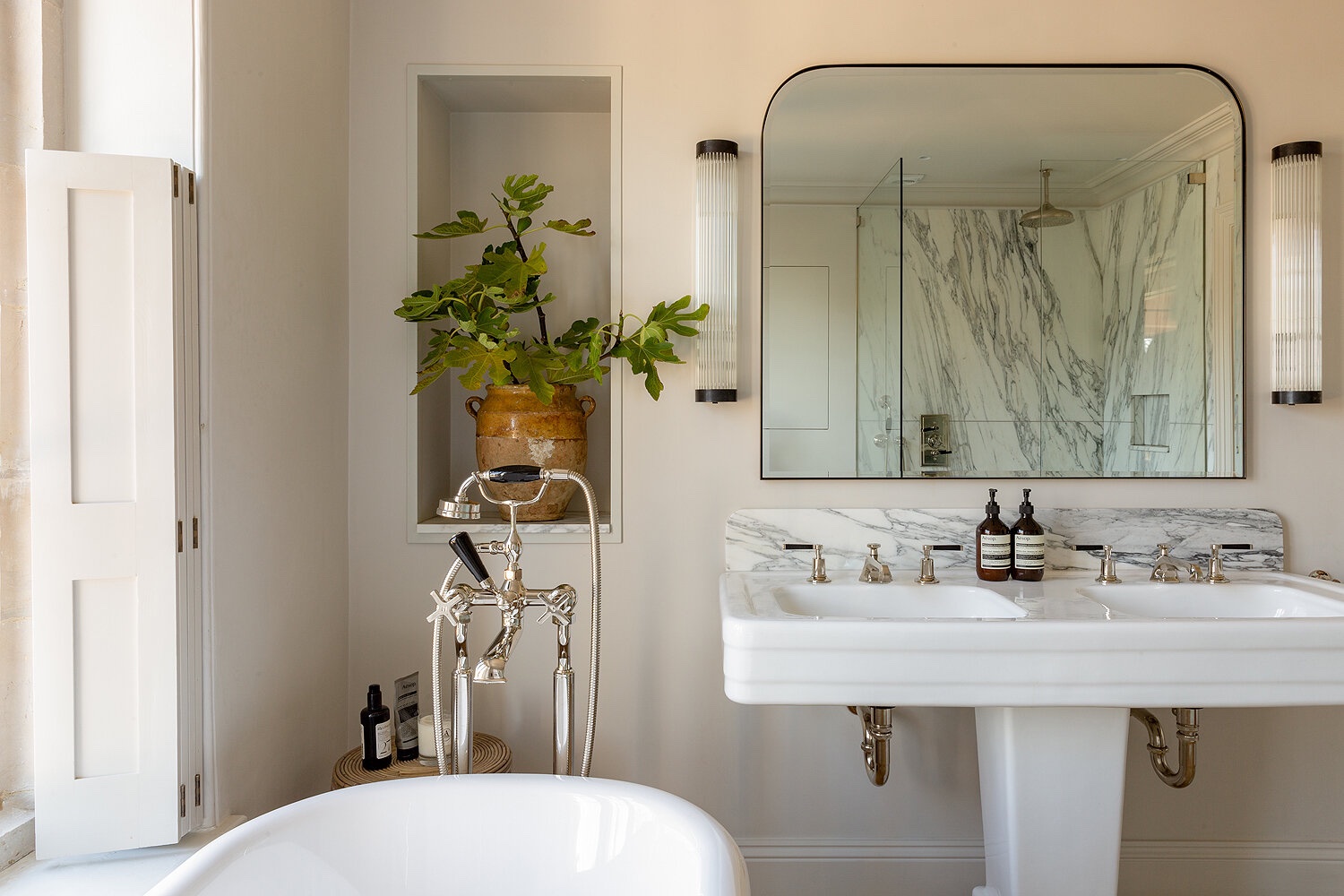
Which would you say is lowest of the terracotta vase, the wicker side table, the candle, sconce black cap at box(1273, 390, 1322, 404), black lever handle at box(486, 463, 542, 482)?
the wicker side table

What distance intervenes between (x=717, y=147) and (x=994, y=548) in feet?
3.46

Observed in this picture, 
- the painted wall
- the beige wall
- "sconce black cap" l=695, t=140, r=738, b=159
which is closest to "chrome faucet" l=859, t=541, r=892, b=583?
the beige wall

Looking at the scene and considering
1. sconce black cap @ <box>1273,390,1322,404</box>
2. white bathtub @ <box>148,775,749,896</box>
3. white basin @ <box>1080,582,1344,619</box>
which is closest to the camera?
white bathtub @ <box>148,775,749,896</box>

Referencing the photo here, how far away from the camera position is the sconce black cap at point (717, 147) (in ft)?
6.06

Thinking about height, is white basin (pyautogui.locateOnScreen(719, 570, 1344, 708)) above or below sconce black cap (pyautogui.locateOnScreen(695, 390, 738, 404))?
below

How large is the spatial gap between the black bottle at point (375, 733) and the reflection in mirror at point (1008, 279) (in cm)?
95

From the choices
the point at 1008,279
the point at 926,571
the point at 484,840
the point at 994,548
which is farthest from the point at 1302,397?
the point at 484,840

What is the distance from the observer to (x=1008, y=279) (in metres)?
1.90

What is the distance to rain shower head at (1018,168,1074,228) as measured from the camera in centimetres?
190

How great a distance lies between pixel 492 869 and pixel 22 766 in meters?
0.76

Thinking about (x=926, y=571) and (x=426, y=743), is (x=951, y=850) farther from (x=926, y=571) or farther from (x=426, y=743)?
(x=426, y=743)

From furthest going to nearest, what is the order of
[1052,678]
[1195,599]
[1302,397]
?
[1302,397] → [1195,599] → [1052,678]

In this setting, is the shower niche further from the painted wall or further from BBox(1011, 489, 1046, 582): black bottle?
BBox(1011, 489, 1046, 582): black bottle

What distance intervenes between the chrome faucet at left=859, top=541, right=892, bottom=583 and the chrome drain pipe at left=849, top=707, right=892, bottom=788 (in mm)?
261
